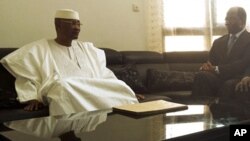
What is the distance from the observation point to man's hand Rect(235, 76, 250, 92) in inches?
100.0

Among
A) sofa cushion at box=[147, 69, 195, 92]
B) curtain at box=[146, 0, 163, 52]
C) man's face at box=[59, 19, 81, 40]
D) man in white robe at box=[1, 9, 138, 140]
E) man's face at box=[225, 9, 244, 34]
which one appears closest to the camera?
man in white robe at box=[1, 9, 138, 140]

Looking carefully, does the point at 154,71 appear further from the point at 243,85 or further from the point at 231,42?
the point at 243,85

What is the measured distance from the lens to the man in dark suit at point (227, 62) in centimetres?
286

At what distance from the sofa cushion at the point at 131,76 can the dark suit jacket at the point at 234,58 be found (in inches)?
28.6

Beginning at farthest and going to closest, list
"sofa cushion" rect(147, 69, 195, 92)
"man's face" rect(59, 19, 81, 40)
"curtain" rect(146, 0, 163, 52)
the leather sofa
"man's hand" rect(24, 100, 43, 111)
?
"curtain" rect(146, 0, 163, 52) < "sofa cushion" rect(147, 69, 195, 92) < the leather sofa < "man's face" rect(59, 19, 81, 40) < "man's hand" rect(24, 100, 43, 111)

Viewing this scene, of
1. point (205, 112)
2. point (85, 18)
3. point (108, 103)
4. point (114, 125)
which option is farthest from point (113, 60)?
point (114, 125)

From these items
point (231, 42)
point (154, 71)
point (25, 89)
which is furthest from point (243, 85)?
point (25, 89)

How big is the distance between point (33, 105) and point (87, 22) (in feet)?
4.69

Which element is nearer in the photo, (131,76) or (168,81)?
(131,76)

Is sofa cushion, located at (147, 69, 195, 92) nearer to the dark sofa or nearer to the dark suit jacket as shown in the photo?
the dark sofa

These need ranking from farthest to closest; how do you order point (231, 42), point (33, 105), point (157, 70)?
1. point (157, 70)
2. point (231, 42)
3. point (33, 105)

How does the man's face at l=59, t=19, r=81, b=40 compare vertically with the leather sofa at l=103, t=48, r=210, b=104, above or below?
above

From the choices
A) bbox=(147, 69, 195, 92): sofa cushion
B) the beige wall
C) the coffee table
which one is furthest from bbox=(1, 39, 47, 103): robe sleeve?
bbox=(147, 69, 195, 92): sofa cushion

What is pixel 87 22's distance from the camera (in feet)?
11.5
